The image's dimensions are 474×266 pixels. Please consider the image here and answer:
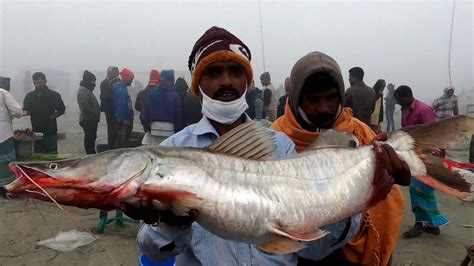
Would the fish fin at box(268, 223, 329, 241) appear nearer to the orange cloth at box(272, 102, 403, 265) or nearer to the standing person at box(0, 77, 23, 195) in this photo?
the orange cloth at box(272, 102, 403, 265)

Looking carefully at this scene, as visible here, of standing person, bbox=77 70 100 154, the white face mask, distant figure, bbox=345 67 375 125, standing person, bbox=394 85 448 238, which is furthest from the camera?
standing person, bbox=77 70 100 154

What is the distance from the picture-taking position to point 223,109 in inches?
90.3

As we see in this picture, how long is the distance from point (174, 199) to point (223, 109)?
2.45ft

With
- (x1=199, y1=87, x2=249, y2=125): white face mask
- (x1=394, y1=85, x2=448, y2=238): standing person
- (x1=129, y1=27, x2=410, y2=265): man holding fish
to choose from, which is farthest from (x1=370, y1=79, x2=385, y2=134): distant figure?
(x1=199, y1=87, x2=249, y2=125): white face mask

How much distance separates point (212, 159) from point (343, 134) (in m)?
0.77

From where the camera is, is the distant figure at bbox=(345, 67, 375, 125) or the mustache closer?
the mustache

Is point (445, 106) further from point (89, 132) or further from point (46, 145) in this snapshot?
point (46, 145)

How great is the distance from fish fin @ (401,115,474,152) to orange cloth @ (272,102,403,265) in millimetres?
561

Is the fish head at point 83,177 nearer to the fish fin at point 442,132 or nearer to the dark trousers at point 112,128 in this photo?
the fish fin at point 442,132

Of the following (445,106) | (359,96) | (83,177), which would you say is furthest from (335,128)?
(445,106)

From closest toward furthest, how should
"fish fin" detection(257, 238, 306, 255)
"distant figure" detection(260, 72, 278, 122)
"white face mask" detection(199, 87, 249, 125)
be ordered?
"fish fin" detection(257, 238, 306, 255)
"white face mask" detection(199, 87, 249, 125)
"distant figure" detection(260, 72, 278, 122)

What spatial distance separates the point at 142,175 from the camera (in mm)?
1683

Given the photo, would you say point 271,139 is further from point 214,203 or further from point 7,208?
point 7,208

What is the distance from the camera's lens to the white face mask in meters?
2.29
